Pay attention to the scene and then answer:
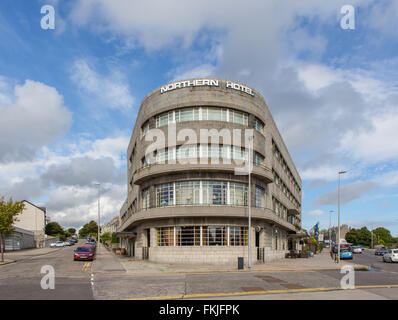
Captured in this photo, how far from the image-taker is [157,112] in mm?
36125

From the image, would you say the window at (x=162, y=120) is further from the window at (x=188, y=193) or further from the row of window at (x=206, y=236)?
the row of window at (x=206, y=236)

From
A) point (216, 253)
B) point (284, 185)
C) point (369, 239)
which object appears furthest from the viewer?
point (369, 239)

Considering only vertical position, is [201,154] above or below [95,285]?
above

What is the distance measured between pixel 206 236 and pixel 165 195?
220 inches

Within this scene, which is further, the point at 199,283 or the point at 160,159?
the point at 160,159

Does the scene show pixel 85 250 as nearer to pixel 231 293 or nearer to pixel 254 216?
pixel 254 216

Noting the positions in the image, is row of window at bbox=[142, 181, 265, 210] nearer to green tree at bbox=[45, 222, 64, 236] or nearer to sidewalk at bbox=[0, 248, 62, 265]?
sidewalk at bbox=[0, 248, 62, 265]

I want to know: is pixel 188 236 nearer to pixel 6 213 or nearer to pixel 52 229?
pixel 6 213

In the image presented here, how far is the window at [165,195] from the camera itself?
33.5 metres

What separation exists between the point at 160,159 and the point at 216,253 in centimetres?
1056

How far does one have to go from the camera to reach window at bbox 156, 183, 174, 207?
3353cm

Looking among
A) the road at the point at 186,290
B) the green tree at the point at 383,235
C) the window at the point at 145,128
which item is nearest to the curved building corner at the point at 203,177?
the window at the point at 145,128

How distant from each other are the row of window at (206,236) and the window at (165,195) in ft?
8.28
